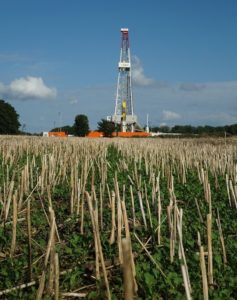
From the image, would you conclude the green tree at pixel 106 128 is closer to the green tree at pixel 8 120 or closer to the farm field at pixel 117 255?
the green tree at pixel 8 120

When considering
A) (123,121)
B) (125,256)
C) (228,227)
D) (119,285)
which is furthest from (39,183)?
(123,121)

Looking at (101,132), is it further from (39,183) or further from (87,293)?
(87,293)

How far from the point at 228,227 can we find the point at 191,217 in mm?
665

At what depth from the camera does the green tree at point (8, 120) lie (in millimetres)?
74062

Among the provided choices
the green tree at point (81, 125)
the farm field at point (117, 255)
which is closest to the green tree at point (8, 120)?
the green tree at point (81, 125)

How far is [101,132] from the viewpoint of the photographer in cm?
6869

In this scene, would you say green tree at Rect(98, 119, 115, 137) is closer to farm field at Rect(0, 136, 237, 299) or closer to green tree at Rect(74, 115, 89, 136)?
green tree at Rect(74, 115, 89, 136)

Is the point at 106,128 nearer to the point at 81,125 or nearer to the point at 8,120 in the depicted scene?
the point at 81,125

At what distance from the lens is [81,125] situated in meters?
74.1

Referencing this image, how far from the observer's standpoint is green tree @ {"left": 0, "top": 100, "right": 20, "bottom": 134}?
7406 cm

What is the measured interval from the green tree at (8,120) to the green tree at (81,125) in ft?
34.5

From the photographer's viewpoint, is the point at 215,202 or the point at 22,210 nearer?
the point at 22,210

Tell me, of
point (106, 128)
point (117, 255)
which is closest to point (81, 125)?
point (106, 128)

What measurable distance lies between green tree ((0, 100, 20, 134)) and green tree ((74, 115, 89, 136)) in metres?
10.5
